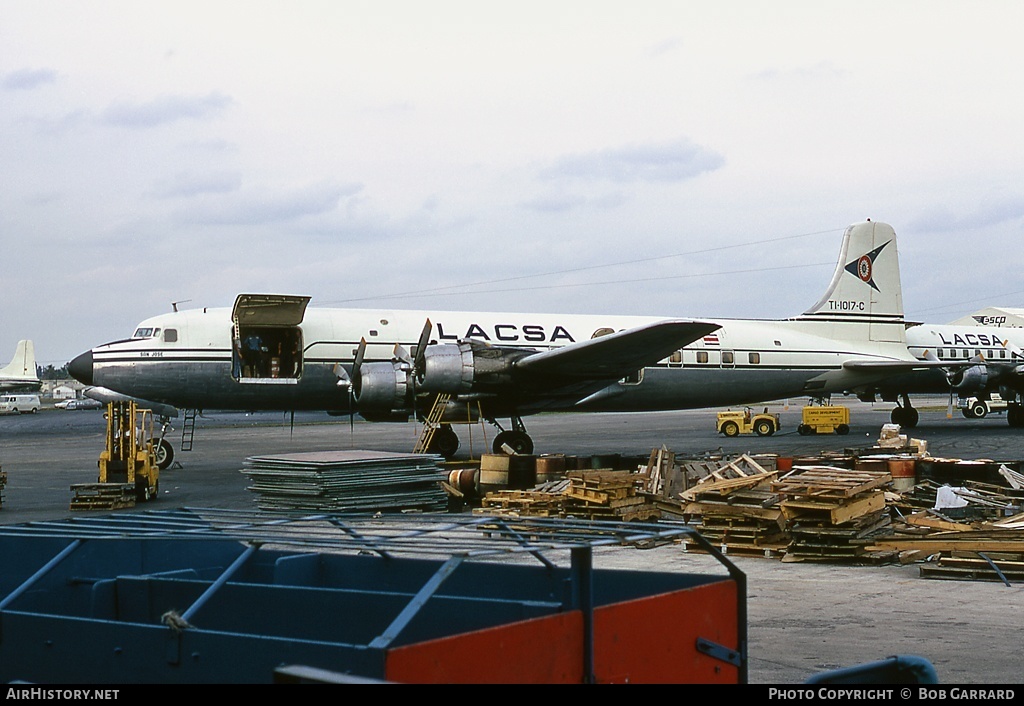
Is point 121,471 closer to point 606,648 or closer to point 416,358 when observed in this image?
point 416,358

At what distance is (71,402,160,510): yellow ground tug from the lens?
17.7 metres

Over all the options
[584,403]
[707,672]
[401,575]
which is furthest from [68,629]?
[584,403]

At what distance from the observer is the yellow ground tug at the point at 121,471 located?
698 inches

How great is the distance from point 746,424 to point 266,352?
23328 millimetres

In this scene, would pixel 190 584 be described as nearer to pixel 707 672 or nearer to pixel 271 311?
pixel 707 672

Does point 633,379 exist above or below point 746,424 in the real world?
above

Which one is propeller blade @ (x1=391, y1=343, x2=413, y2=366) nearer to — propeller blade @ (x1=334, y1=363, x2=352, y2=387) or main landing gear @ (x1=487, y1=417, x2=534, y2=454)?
propeller blade @ (x1=334, y1=363, x2=352, y2=387)

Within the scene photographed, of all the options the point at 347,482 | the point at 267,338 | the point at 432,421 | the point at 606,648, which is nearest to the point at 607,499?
the point at 347,482

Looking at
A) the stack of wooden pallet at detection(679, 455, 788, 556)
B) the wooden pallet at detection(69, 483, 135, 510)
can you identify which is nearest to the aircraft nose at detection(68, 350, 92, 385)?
the wooden pallet at detection(69, 483, 135, 510)

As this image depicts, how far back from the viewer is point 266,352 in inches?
1016

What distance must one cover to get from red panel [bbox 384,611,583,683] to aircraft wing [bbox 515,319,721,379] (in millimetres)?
Result: 18775

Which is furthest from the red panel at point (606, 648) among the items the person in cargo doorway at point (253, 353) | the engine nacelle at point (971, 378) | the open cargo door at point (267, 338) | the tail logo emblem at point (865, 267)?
the engine nacelle at point (971, 378)

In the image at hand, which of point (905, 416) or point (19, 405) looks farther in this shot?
point (19, 405)

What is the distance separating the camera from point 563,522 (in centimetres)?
538
